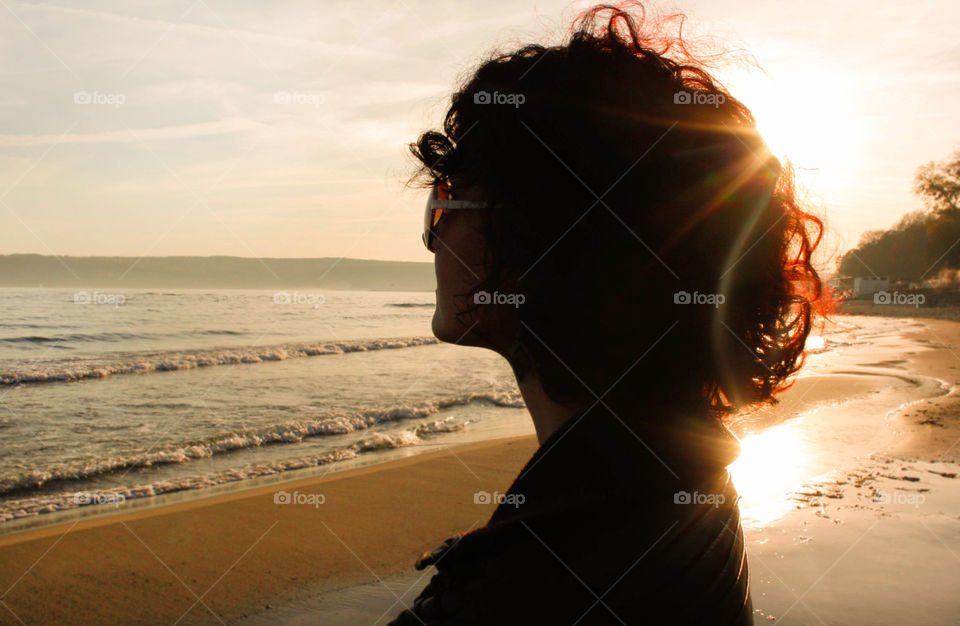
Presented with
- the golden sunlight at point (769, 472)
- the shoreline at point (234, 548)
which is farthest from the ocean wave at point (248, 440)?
the golden sunlight at point (769, 472)

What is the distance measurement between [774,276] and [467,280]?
577 mm

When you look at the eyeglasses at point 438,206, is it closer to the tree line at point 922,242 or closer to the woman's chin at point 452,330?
the woman's chin at point 452,330

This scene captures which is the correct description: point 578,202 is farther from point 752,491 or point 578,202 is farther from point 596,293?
point 752,491

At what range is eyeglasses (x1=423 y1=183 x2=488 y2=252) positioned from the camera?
48.4 inches

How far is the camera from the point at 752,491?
639 centimetres

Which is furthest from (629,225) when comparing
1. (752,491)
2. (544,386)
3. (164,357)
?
→ (164,357)

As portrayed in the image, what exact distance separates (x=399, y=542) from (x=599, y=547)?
17.1 feet

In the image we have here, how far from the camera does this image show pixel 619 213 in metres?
1.08

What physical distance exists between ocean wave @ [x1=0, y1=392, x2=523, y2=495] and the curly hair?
7844 millimetres

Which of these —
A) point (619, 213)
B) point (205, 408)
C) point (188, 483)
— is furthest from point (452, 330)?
point (205, 408)

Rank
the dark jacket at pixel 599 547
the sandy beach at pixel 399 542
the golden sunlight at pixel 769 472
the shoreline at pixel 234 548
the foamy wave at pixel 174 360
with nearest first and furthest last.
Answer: the dark jacket at pixel 599 547
the sandy beach at pixel 399 542
the shoreline at pixel 234 548
the golden sunlight at pixel 769 472
the foamy wave at pixel 174 360

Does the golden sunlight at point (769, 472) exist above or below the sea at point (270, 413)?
above

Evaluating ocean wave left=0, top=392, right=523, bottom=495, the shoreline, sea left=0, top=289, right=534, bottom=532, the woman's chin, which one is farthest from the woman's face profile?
ocean wave left=0, top=392, right=523, bottom=495

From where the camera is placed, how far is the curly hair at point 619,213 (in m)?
1.09
